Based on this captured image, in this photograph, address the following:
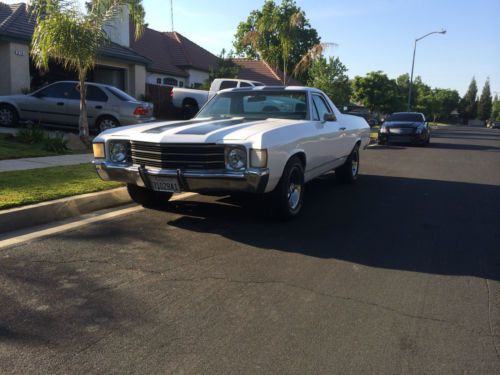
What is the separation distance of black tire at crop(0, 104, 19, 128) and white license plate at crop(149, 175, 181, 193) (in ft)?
32.0

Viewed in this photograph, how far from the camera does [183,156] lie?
5258mm

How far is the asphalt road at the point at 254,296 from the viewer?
2871 millimetres

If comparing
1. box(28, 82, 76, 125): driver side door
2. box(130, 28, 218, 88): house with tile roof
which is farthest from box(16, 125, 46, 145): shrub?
box(130, 28, 218, 88): house with tile roof

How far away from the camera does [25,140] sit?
10648 mm

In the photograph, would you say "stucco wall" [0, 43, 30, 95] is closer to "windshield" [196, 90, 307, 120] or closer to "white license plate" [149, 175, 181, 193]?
"windshield" [196, 90, 307, 120]

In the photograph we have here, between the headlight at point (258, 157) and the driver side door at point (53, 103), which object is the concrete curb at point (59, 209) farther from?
the driver side door at point (53, 103)

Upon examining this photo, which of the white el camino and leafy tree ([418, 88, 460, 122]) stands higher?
leafy tree ([418, 88, 460, 122])

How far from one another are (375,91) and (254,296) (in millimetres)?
50635

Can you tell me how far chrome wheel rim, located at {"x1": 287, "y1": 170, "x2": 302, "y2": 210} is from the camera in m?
5.88

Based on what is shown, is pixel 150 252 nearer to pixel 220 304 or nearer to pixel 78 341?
pixel 220 304

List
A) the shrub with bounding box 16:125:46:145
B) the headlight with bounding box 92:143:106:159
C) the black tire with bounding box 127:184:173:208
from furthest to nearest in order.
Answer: the shrub with bounding box 16:125:46:145 → the black tire with bounding box 127:184:173:208 → the headlight with bounding box 92:143:106:159

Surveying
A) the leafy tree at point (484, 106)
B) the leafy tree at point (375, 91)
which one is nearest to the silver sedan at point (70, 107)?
the leafy tree at point (375, 91)

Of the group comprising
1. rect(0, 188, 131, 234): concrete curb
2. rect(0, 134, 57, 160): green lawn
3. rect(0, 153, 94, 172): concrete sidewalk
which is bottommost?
rect(0, 188, 131, 234): concrete curb

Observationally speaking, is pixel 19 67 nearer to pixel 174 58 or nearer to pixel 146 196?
pixel 146 196
